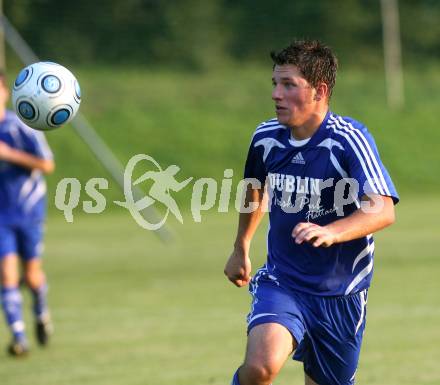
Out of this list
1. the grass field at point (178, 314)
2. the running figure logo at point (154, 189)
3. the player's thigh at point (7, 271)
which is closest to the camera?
the grass field at point (178, 314)

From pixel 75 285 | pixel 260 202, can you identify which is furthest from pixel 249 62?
pixel 260 202

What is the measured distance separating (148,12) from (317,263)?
73.7ft

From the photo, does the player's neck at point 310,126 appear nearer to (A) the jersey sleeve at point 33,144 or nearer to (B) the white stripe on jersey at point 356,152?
(B) the white stripe on jersey at point 356,152

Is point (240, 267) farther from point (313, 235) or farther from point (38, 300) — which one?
point (38, 300)

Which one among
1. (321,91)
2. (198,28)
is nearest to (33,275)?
(321,91)

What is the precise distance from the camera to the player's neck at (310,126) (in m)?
5.80

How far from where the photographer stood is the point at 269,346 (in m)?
5.38

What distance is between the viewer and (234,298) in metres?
11.6

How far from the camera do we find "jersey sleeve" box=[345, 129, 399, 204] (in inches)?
218

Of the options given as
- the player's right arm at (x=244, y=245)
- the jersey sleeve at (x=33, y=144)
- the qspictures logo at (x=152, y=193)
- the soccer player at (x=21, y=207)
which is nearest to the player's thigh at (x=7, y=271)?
the soccer player at (x=21, y=207)

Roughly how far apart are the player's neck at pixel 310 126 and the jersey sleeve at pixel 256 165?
0.27 metres

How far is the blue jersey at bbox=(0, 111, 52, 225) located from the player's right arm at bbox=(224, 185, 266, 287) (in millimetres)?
3882

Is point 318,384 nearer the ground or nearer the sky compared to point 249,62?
nearer the ground

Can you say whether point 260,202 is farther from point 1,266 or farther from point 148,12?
point 148,12
